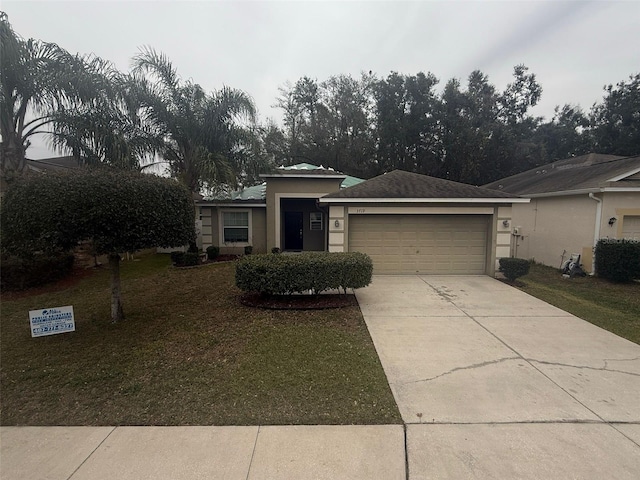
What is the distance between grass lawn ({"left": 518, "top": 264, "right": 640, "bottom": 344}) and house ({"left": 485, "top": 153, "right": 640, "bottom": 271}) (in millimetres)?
1284

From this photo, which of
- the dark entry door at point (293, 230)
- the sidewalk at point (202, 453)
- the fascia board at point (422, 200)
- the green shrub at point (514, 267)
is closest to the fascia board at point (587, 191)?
the fascia board at point (422, 200)

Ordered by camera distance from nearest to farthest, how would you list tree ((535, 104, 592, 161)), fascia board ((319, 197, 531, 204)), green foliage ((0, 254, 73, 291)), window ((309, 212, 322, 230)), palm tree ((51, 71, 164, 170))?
green foliage ((0, 254, 73, 291)) → palm tree ((51, 71, 164, 170)) → fascia board ((319, 197, 531, 204)) → window ((309, 212, 322, 230)) → tree ((535, 104, 592, 161))

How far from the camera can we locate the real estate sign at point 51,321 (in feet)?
16.2

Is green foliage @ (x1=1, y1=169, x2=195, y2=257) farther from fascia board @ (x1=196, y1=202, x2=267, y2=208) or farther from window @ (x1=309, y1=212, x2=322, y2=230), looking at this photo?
window @ (x1=309, y1=212, x2=322, y2=230)

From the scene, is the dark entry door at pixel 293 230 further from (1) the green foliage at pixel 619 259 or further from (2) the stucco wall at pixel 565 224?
(1) the green foliage at pixel 619 259

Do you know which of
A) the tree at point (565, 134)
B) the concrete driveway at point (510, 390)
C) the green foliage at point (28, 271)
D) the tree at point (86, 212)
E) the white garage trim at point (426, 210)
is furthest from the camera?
the tree at point (565, 134)

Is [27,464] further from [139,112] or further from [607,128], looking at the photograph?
[607,128]

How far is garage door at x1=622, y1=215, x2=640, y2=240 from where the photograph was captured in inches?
411

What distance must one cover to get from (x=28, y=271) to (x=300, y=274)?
795 centimetres

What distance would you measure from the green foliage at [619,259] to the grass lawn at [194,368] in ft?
28.2

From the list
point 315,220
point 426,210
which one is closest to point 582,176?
point 426,210

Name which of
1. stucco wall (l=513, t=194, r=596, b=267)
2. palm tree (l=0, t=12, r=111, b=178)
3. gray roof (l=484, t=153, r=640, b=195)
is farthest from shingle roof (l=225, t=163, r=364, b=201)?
gray roof (l=484, t=153, r=640, b=195)

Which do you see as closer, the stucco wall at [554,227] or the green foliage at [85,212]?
the green foliage at [85,212]

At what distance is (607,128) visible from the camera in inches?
1014
